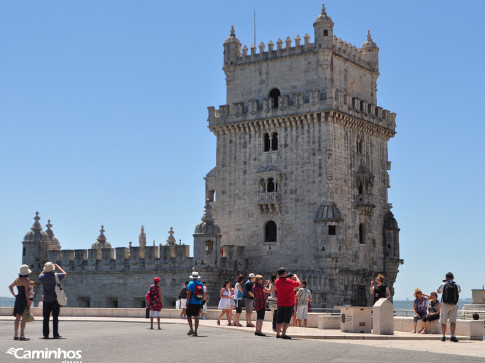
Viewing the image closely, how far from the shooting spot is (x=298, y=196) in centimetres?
4847

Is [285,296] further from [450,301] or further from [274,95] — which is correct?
[274,95]

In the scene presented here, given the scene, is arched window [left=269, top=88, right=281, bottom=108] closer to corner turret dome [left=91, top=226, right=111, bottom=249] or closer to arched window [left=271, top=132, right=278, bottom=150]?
arched window [left=271, top=132, right=278, bottom=150]

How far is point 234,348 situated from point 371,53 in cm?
3840

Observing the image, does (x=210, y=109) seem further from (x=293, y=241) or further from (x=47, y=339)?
(x=47, y=339)

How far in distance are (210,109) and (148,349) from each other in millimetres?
34852

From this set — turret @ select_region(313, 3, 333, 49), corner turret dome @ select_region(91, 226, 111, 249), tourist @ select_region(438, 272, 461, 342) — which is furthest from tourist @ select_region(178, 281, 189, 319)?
corner turret dome @ select_region(91, 226, 111, 249)

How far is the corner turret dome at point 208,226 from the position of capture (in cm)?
4770

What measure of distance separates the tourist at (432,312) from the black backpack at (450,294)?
92.2 inches

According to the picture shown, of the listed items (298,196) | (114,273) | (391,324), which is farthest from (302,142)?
(391,324)

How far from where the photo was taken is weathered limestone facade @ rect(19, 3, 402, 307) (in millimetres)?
47688

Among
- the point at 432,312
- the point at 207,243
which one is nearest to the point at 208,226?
the point at 207,243

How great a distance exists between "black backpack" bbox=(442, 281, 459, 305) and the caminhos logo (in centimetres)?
1081

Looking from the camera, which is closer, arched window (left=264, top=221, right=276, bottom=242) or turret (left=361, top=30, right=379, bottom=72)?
arched window (left=264, top=221, right=276, bottom=242)

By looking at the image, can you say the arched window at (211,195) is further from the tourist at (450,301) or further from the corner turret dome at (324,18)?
the tourist at (450,301)
